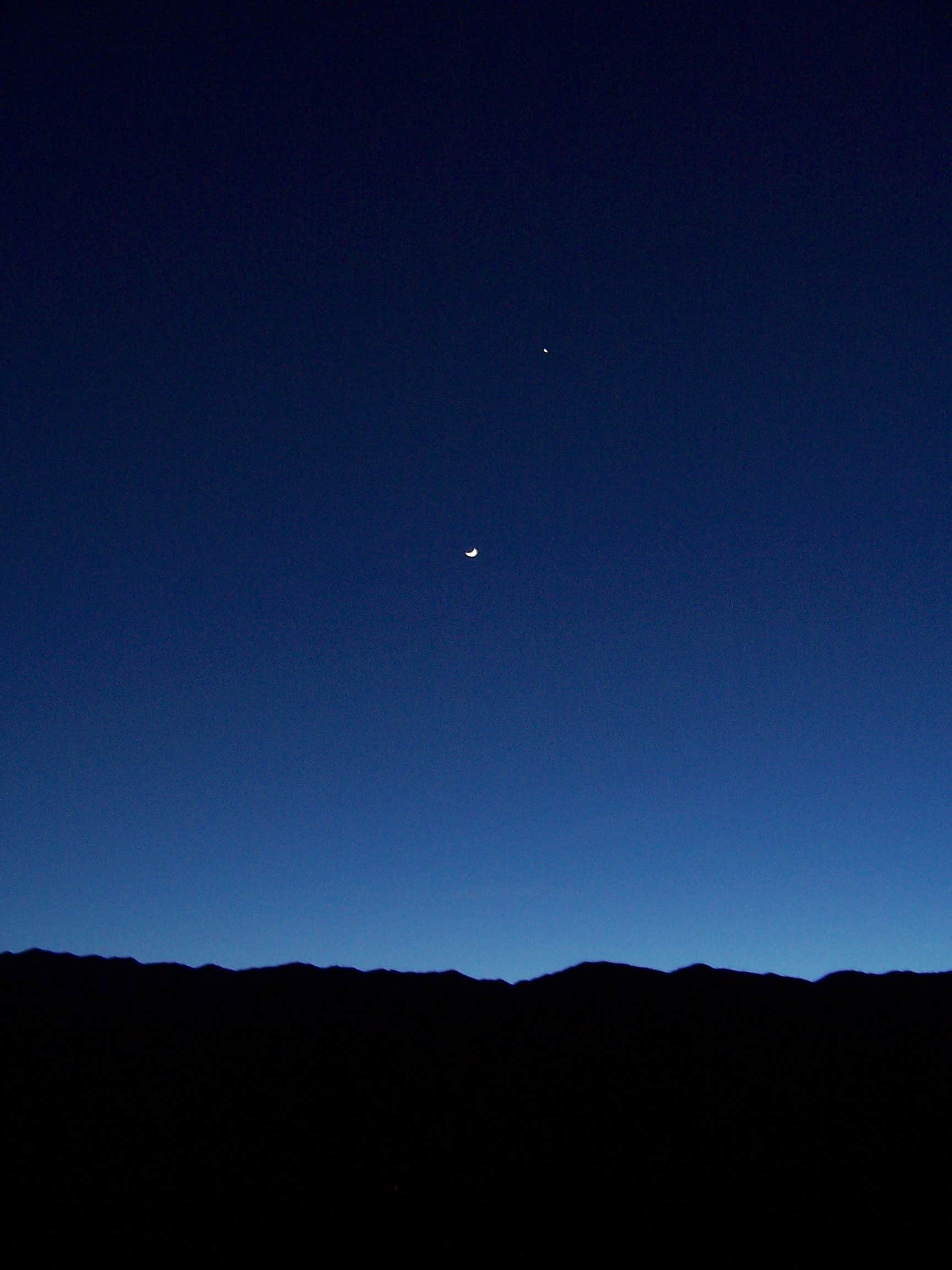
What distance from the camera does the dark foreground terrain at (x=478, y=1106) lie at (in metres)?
10.7

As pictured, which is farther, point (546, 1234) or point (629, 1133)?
point (629, 1133)

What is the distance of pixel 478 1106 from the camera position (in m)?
13.0

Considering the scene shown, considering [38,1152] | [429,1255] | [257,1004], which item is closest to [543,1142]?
[429,1255]

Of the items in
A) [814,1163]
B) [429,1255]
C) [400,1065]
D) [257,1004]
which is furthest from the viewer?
[257,1004]

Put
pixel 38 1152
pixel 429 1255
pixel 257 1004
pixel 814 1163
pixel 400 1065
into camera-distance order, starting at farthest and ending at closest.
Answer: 1. pixel 257 1004
2. pixel 400 1065
3. pixel 814 1163
4. pixel 38 1152
5. pixel 429 1255

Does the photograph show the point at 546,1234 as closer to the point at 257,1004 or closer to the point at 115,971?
the point at 257,1004

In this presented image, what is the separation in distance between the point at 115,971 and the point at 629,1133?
9682mm

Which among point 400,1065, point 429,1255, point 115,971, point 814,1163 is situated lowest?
point 429,1255

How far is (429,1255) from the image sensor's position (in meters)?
10.2

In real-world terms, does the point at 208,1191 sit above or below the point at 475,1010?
below

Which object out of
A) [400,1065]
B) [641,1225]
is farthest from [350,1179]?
[641,1225]

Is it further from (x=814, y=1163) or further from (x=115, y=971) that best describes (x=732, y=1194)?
(x=115, y=971)

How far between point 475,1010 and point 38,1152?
7.20 meters

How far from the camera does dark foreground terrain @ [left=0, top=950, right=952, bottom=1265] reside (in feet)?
35.0
